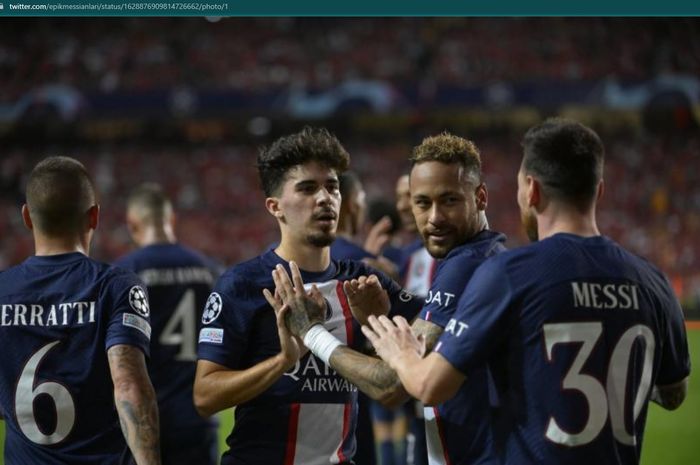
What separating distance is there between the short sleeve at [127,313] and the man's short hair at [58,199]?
1.05ft

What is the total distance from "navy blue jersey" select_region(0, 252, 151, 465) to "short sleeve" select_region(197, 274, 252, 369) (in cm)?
28

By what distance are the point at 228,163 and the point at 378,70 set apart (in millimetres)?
5929

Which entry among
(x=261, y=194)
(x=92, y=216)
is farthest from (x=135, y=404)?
(x=261, y=194)

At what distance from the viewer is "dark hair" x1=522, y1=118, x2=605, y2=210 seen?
3154 mm

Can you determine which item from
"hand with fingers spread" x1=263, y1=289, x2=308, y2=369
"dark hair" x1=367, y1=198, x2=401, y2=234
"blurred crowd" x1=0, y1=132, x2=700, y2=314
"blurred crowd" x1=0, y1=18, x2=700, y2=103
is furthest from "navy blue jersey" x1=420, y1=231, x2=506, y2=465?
"blurred crowd" x1=0, y1=18, x2=700, y2=103

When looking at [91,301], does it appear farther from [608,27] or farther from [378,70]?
[608,27]

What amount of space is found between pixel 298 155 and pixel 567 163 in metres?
1.47

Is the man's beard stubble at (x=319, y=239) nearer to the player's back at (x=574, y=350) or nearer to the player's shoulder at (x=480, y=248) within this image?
the player's shoulder at (x=480, y=248)

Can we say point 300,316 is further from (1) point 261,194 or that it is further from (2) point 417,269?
(1) point 261,194

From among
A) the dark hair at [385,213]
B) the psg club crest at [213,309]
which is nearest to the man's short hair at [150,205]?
the dark hair at [385,213]

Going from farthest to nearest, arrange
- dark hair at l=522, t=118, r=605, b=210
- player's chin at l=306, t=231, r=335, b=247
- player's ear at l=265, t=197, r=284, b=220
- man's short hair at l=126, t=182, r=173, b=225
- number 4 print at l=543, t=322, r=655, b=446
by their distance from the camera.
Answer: man's short hair at l=126, t=182, r=173, b=225, player's ear at l=265, t=197, r=284, b=220, player's chin at l=306, t=231, r=335, b=247, dark hair at l=522, t=118, r=605, b=210, number 4 print at l=543, t=322, r=655, b=446

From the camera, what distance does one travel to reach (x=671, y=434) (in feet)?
29.5

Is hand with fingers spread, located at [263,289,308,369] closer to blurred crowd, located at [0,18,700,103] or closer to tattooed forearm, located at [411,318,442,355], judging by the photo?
tattooed forearm, located at [411,318,442,355]

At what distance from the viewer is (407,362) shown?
3.15 metres
